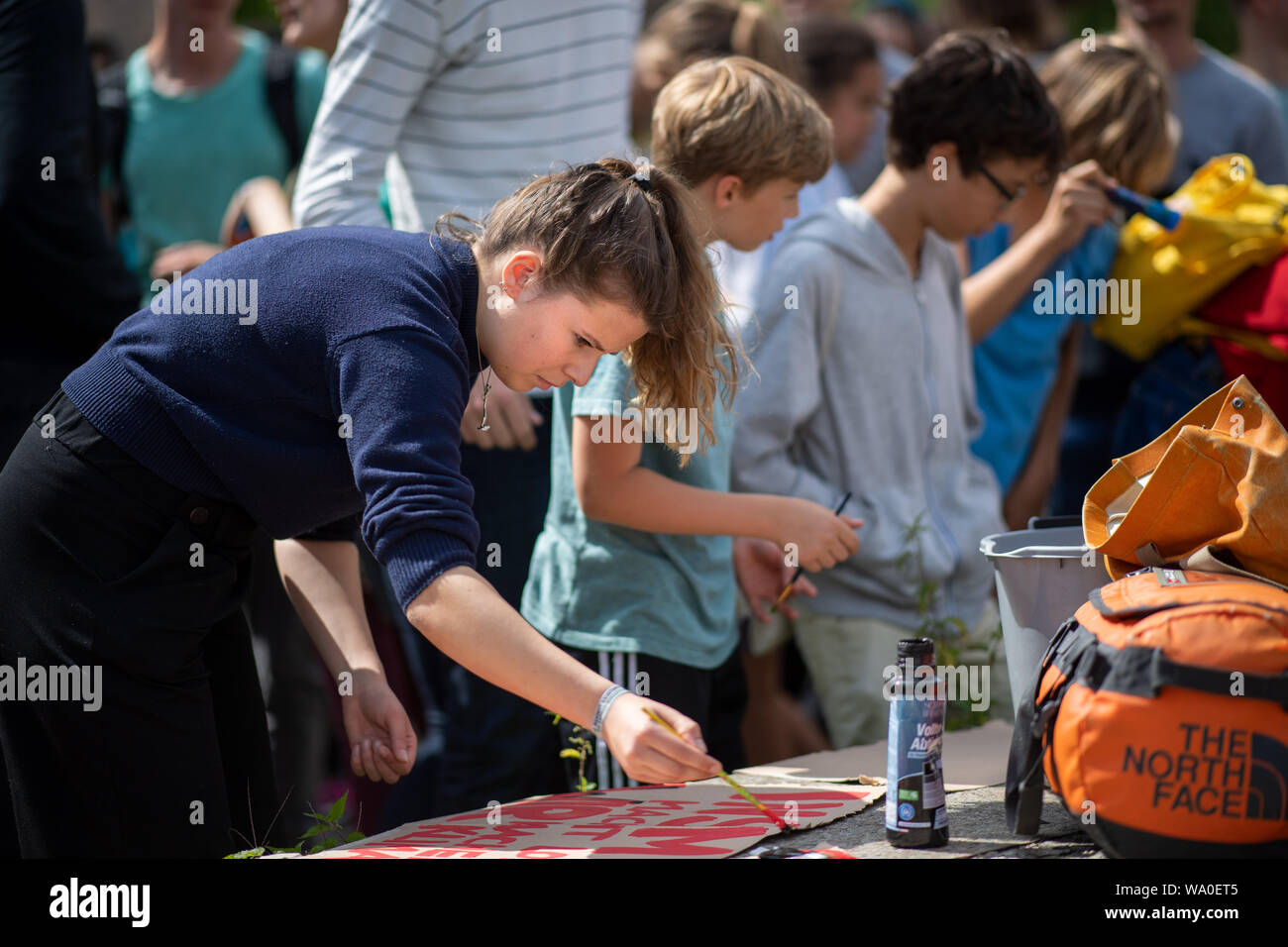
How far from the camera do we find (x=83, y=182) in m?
2.69

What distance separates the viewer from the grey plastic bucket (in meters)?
2.13

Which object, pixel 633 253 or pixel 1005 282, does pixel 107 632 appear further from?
pixel 1005 282

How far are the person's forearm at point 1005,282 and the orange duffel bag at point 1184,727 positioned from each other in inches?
66.6

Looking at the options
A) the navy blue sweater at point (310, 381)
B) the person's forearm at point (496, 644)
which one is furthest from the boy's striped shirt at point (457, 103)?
the person's forearm at point (496, 644)

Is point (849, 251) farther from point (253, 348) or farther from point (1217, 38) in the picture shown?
point (1217, 38)

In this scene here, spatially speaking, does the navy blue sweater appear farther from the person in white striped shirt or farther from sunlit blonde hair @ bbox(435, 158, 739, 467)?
the person in white striped shirt

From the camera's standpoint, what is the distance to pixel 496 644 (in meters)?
1.71

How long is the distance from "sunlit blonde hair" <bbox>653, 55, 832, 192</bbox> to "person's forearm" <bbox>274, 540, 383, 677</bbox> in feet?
3.29

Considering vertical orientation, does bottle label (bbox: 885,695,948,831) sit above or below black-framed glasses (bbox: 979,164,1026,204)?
below

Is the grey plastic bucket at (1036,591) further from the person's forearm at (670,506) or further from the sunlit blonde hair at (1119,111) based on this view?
the sunlit blonde hair at (1119,111)

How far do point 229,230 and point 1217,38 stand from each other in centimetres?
858

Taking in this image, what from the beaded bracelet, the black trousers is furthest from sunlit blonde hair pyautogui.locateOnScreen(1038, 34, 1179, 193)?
the black trousers

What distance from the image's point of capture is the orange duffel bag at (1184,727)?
5.45ft
